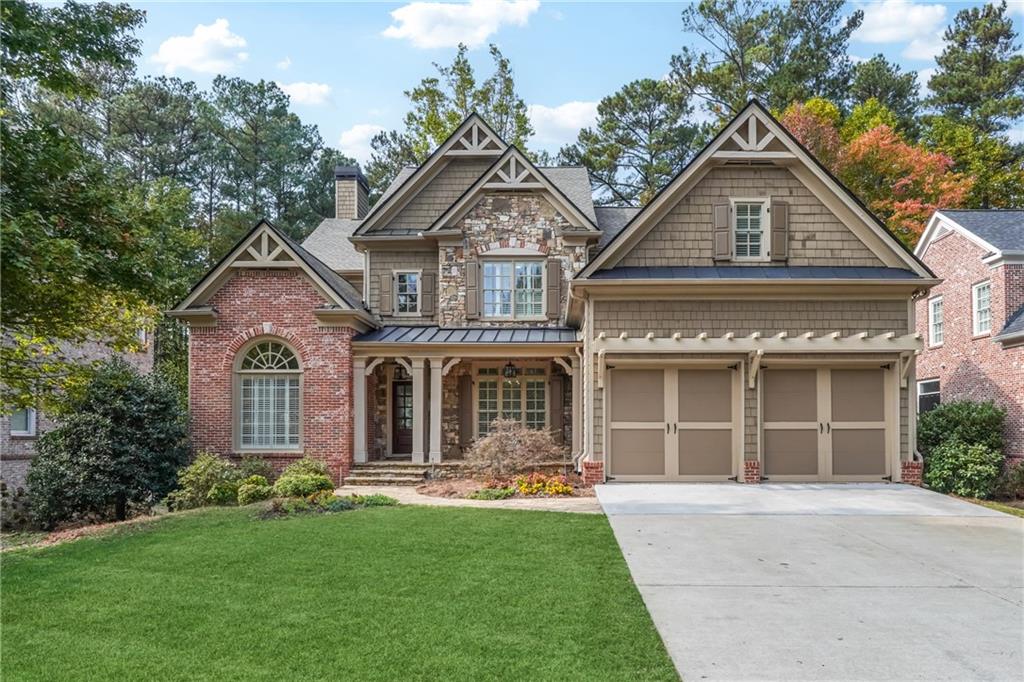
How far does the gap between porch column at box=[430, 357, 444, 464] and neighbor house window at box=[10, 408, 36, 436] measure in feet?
32.9

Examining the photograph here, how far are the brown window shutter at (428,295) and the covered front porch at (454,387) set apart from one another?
3.00ft

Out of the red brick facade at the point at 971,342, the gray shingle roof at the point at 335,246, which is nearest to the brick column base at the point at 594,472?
the red brick facade at the point at 971,342

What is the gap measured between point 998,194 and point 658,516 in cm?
2844

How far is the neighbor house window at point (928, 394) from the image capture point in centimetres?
2027

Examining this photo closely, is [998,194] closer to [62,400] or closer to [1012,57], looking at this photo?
[1012,57]

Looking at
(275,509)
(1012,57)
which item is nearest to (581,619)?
(275,509)

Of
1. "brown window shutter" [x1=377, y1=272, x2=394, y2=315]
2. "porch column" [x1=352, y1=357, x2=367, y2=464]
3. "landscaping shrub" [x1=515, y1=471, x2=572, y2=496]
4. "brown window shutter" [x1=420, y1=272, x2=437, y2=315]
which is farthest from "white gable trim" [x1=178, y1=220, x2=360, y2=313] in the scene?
"landscaping shrub" [x1=515, y1=471, x2=572, y2=496]

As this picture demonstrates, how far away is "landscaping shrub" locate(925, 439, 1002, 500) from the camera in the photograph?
13.9 meters

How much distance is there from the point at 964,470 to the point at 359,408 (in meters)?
12.8

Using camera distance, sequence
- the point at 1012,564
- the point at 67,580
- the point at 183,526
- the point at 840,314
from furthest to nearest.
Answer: the point at 840,314 < the point at 183,526 < the point at 1012,564 < the point at 67,580

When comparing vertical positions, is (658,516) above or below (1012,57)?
below

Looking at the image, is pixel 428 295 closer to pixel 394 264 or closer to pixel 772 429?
pixel 394 264

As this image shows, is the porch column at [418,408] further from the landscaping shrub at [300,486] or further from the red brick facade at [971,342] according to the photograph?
the red brick facade at [971,342]

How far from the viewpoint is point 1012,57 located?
111 ft
